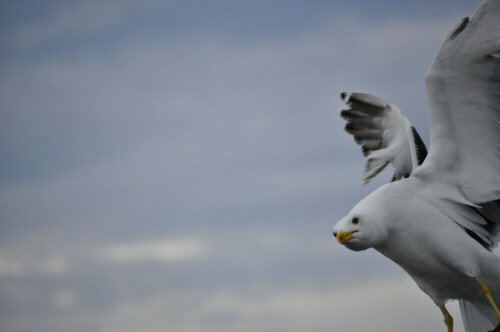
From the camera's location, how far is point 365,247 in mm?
9953

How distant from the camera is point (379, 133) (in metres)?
13.4

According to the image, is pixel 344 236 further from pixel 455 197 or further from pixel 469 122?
pixel 469 122

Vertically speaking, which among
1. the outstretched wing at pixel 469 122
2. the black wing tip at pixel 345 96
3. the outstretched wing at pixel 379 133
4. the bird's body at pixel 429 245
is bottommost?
the bird's body at pixel 429 245

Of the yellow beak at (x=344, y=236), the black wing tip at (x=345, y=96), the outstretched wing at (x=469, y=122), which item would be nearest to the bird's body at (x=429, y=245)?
the outstretched wing at (x=469, y=122)

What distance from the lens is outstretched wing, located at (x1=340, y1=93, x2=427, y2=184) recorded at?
42.7 ft

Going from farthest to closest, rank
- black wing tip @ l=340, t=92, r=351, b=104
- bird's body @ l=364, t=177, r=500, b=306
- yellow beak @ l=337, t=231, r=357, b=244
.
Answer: black wing tip @ l=340, t=92, r=351, b=104
bird's body @ l=364, t=177, r=500, b=306
yellow beak @ l=337, t=231, r=357, b=244

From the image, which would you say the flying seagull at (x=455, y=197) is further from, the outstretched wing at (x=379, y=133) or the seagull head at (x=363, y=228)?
the outstretched wing at (x=379, y=133)

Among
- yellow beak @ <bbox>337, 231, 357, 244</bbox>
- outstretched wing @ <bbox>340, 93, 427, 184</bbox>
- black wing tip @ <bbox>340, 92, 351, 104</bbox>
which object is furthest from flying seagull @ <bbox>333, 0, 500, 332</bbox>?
black wing tip @ <bbox>340, 92, 351, 104</bbox>

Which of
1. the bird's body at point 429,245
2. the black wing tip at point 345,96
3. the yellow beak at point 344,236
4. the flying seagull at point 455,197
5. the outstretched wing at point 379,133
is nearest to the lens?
the yellow beak at point 344,236

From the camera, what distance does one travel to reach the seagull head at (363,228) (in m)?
9.75

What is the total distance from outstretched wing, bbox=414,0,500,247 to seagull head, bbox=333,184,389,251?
41.6 inches

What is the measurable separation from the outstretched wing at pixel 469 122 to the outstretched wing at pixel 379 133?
1.98m

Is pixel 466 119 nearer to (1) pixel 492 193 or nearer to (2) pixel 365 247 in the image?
(1) pixel 492 193

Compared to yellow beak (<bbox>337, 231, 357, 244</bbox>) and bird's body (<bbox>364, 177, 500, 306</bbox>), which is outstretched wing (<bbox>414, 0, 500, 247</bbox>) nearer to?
bird's body (<bbox>364, 177, 500, 306</bbox>)
